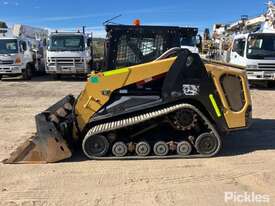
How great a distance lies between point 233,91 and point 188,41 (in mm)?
1652

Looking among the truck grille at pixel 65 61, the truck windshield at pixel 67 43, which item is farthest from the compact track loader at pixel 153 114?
the truck windshield at pixel 67 43

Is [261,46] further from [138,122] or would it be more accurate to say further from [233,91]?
[138,122]

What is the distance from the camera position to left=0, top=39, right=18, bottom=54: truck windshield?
2216cm

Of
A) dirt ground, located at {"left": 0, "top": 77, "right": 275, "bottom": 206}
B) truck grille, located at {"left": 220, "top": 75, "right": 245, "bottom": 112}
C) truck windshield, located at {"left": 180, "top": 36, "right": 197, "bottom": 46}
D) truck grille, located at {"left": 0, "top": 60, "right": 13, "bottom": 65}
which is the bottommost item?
dirt ground, located at {"left": 0, "top": 77, "right": 275, "bottom": 206}

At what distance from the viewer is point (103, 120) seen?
283 inches

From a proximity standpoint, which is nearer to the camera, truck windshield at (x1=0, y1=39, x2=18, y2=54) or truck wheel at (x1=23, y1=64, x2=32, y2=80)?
truck windshield at (x1=0, y1=39, x2=18, y2=54)

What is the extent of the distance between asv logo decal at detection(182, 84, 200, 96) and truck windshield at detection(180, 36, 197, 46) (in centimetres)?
121

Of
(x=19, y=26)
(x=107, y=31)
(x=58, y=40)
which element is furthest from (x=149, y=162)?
(x=19, y=26)

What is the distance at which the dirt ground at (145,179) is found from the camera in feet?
17.6

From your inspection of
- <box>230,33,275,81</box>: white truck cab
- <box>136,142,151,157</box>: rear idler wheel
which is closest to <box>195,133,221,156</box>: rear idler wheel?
<box>136,142,151,157</box>: rear idler wheel

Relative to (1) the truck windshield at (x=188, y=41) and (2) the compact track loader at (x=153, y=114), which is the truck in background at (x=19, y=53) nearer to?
(1) the truck windshield at (x=188, y=41)

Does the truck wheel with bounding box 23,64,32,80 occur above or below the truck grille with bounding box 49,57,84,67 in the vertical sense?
below

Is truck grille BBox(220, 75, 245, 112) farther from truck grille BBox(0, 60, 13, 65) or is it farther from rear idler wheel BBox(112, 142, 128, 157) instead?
truck grille BBox(0, 60, 13, 65)

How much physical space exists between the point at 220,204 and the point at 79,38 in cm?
1795
